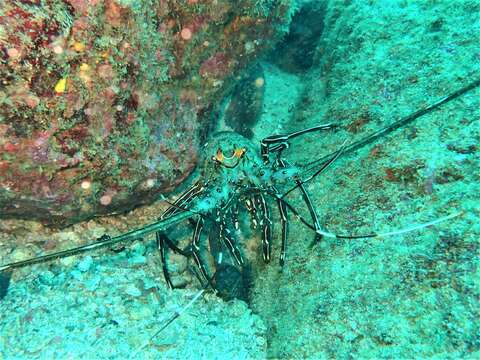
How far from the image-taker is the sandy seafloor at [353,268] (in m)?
1.99

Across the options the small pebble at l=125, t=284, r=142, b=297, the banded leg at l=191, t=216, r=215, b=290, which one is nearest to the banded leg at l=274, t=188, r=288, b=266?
the banded leg at l=191, t=216, r=215, b=290

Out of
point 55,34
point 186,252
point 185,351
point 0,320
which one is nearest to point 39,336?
point 0,320

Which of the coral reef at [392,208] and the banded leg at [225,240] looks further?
the banded leg at [225,240]

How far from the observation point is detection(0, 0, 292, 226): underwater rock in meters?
2.14

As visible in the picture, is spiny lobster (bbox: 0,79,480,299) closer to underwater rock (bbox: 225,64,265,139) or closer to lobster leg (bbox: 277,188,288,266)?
lobster leg (bbox: 277,188,288,266)

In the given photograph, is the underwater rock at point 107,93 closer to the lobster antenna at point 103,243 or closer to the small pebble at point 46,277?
the small pebble at point 46,277

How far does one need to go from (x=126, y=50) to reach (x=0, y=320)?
2059 mm

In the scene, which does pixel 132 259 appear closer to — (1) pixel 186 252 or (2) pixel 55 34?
(1) pixel 186 252

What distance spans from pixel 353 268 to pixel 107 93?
6.94 ft

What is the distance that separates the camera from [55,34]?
212cm

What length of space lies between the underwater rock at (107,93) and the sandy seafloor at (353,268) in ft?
2.12

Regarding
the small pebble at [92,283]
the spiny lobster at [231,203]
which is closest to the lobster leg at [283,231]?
the spiny lobster at [231,203]

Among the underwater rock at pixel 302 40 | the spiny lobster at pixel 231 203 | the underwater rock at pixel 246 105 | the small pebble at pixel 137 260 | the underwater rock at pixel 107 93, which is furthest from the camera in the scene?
the underwater rock at pixel 302 40

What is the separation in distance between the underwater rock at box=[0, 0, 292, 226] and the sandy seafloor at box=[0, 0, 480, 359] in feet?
2.12
